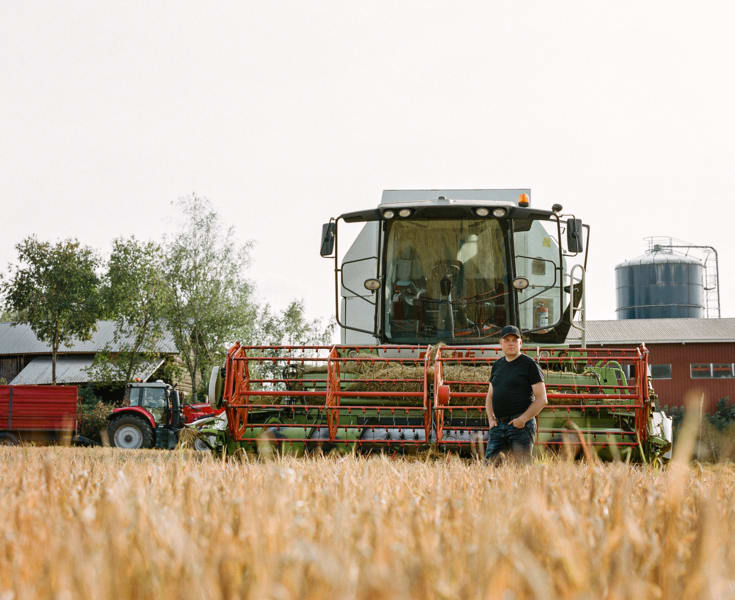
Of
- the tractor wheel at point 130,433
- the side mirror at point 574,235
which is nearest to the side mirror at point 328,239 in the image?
the side mirror at point 574,235

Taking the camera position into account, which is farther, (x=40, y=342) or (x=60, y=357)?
(x=40, y=342)

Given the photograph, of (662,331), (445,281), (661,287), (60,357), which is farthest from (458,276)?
(661,287)

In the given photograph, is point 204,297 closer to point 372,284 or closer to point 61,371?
point 61,371

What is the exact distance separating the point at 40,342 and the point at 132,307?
11127 mm

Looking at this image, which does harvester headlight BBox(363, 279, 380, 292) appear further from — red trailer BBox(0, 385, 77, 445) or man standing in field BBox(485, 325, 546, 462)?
red trailer BBox(0, 385, 77, 445)

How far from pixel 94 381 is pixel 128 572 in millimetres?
32960

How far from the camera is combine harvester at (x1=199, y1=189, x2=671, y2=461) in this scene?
6.82 metres

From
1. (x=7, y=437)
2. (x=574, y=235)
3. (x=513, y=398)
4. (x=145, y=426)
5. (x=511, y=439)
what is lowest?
(x=7, y=437)

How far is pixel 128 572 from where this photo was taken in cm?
115

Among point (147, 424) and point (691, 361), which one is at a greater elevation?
point (691, 361)

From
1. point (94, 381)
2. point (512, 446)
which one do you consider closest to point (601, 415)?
point (512, 446)

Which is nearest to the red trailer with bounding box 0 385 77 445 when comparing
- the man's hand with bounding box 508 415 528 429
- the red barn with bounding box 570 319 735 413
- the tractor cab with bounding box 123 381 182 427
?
the tractor cab with bounding box 123 381 182 427

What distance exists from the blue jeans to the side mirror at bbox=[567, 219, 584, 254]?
2570 mm

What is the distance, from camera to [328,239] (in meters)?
8.20
